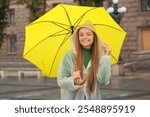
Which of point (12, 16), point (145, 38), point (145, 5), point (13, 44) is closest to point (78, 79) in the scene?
point (145, 5)

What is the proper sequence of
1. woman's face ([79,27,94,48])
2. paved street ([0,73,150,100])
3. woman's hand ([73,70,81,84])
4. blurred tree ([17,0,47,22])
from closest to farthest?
1. woman's hand ([73,70,81,84])
2. woman's face ([79,27,94,48])
3. paved street ([0,73,150,100])
4. blurred tree ([17,0,47,22])

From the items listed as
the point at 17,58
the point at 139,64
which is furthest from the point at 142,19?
the point at 17,58

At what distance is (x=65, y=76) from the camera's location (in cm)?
388

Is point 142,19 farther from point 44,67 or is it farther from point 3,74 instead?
point 44,67

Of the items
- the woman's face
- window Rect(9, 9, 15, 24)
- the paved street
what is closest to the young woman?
the woman's face

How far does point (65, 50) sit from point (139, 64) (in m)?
27.2

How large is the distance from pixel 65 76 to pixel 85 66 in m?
0.20

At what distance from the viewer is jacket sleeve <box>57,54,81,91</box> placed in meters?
3.82

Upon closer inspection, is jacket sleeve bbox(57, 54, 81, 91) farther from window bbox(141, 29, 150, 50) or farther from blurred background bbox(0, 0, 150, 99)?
window bbox(141, 29, 150, 50)

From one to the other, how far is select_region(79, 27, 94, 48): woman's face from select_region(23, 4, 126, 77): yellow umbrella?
1.22 feet

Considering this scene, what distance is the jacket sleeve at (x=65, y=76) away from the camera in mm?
3818

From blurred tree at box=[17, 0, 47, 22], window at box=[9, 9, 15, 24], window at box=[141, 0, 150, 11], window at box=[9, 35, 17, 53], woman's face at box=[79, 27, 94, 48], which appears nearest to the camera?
woman's face at box=[79, 27, 94, 48]

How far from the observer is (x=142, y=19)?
35594 millimetres

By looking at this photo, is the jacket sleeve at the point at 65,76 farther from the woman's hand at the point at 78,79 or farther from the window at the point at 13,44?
the window at the point at 13,44
